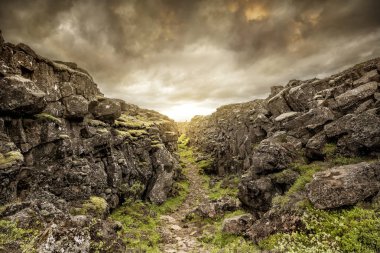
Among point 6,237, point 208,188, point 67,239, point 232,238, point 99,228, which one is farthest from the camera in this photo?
point 208,188

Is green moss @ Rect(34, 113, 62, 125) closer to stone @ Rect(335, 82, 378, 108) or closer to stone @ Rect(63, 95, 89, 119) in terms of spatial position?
stone @ Rect(63, 95, 89, 119)

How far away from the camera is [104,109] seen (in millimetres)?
32938

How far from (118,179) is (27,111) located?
13.5 meters

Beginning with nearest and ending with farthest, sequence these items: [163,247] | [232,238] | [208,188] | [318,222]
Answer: [318,222]
[232,238]
[163,247]
[208,188]

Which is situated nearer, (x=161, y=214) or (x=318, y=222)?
(x=318, y=222)

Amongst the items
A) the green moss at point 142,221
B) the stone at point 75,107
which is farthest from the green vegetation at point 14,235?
the stone at point 75,107

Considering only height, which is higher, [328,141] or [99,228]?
[328,141]

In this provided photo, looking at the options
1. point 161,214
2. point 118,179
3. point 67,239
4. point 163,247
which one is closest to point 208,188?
point 161,214

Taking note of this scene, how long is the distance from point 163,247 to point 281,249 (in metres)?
11.1

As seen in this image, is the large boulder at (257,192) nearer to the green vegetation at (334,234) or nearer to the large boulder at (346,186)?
the large boulder at (346,186)

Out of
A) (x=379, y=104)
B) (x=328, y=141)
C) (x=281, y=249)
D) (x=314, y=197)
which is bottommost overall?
(x=281, y=249)

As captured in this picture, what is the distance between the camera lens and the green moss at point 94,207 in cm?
2088

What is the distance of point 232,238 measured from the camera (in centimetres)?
1822

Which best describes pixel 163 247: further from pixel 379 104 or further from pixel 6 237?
pixel 379 104
